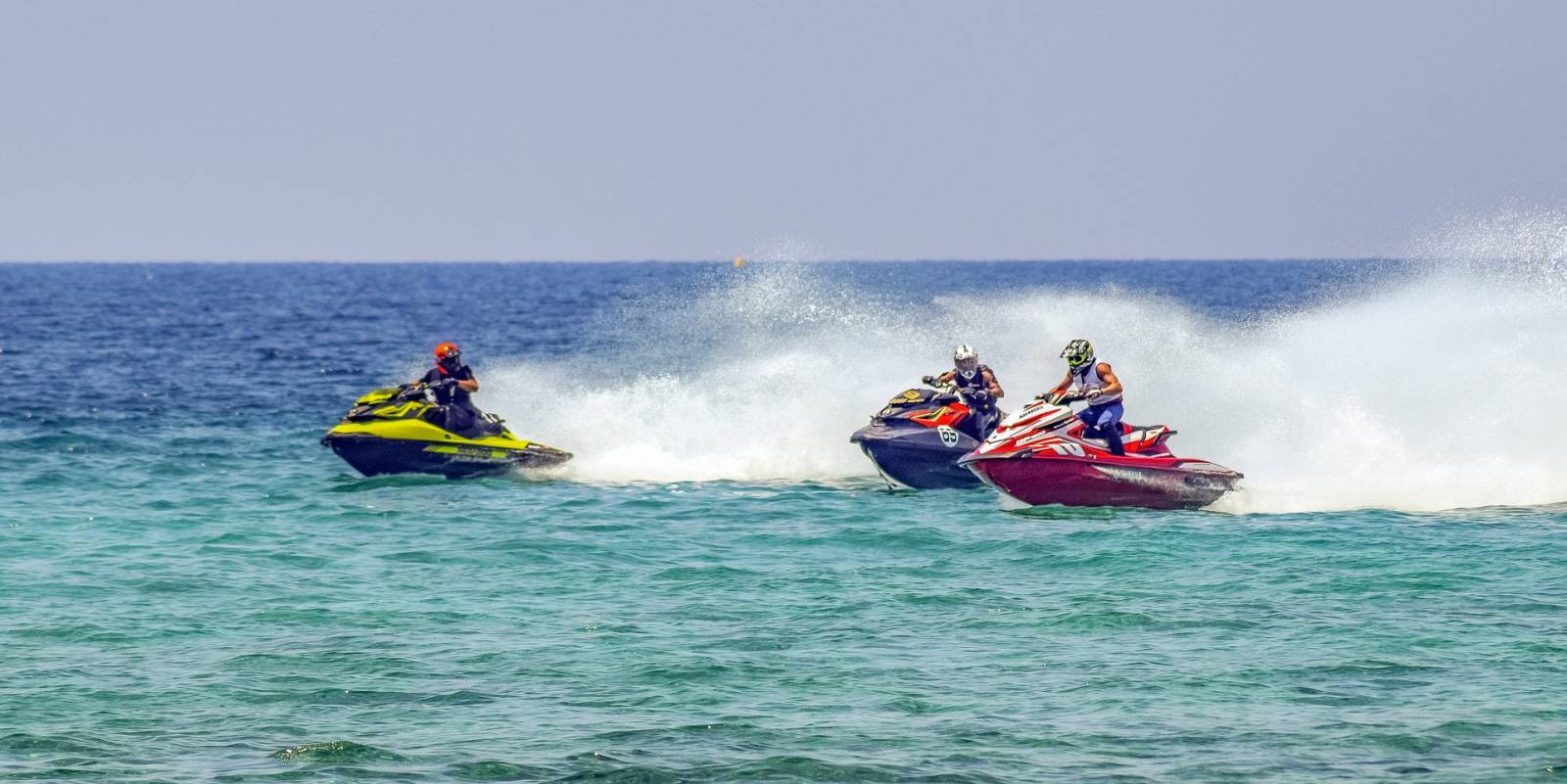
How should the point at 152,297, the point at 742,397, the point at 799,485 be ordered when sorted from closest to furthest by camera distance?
the point at 799,485, the point at 742,397, the point at 152,297

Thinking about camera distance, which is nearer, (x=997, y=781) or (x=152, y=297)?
(x=997, y=781)

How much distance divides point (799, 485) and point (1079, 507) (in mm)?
4680

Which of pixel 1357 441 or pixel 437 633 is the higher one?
pixel 1357 441

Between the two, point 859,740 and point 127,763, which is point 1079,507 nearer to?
point 859,740

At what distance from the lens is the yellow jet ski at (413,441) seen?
966 inches

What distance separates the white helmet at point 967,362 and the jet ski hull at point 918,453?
849 mm

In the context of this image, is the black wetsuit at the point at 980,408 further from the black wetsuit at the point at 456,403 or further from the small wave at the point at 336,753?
the small wave at the point at 336,753

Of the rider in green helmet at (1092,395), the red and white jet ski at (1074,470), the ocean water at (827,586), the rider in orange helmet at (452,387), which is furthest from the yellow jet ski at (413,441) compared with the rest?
the rider in green helmet at (1092,395)

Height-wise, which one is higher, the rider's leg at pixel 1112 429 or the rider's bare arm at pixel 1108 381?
the rider's bare arm at pixel 1108 381

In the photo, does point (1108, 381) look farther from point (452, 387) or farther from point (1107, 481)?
point (452, 387)

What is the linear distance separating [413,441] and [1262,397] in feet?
40.0

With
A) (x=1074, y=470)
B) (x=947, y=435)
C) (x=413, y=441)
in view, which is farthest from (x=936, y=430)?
(x=413, y=441)

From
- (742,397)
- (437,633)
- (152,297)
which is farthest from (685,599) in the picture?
(152,297)

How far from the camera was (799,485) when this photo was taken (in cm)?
2502
